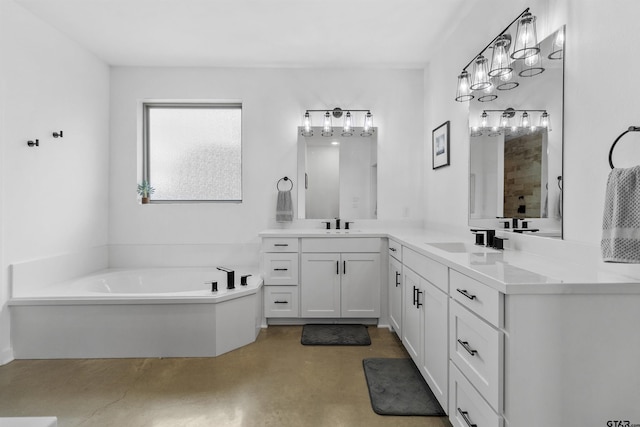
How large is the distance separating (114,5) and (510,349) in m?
3.35

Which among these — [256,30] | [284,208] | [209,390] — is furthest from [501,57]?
[209,390]

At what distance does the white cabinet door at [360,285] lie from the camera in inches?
124

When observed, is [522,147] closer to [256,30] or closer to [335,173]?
[335,173]

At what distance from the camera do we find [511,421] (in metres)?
1.16

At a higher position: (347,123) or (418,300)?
(347,123)

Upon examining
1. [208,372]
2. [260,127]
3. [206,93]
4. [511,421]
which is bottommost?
[208,372]

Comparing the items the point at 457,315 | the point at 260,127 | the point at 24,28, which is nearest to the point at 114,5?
the point at 24,28

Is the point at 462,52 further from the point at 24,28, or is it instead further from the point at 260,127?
the point at 24,28

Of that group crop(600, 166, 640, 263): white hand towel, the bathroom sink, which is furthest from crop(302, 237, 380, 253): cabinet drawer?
crop(600, 166, 640, 263): white hand towel

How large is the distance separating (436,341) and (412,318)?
454mm

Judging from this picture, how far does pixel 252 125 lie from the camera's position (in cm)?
371

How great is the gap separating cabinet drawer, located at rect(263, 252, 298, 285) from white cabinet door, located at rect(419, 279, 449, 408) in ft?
4.56

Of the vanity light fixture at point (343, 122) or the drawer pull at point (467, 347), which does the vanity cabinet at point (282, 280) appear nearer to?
the vanity light fixture at point (343, 122)

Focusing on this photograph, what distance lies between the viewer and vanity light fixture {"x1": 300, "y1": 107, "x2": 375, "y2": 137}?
3654mm
